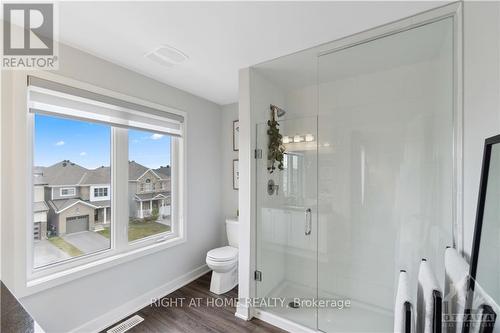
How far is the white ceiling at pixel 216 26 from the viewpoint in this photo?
4.51 ft

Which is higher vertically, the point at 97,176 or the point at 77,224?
→ the point at 97,176

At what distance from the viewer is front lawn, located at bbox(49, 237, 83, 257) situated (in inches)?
71.2

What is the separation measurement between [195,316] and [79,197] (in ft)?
5.14

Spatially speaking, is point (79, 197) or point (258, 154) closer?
point (79, 197)

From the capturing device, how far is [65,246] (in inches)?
73.4

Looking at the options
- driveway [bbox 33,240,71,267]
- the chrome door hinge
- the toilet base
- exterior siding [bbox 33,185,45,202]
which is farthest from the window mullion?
the chrome door hinge

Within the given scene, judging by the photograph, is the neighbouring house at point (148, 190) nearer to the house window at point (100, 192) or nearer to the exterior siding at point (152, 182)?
the exterior siding at point (152, 182)

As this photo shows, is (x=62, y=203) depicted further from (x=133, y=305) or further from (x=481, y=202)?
(x=481, y=202)

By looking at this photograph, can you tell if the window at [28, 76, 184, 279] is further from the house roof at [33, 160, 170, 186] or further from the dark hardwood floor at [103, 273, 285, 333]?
the dark hardwood floor at [103, 273, 285, 333]

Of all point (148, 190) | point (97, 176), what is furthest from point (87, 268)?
point (148, 190)

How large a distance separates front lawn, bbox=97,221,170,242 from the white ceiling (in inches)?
65.2

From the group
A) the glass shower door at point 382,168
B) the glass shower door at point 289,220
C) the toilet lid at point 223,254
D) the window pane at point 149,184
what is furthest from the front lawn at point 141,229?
the glass shower door at point 382,168

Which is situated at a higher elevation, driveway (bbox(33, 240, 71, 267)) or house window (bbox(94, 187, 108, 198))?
house window (bbox(94, 187, 108, 198))

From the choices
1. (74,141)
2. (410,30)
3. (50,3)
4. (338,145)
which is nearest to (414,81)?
(410,30)
